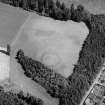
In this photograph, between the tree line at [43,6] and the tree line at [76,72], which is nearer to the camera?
the tree line at [76,72]

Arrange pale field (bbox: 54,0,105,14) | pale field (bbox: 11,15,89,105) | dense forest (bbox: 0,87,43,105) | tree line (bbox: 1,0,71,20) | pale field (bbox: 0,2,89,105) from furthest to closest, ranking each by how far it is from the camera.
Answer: pale field (bbox: 54,0,105,14)
tree line (bbox: 1,0,71,20)
pale field (bbox: 11,15,89,105)
pale field (bbox: 0,2,89,105)
dense forest (bbox: 0,87,43,105)

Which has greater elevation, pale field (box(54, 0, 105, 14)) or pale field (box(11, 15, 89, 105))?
pale field (box(54, 0, 105, 14))

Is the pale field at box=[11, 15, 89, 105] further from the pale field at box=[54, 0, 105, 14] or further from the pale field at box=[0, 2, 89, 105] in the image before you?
the pale field at box=[54, 0, 105, 14]

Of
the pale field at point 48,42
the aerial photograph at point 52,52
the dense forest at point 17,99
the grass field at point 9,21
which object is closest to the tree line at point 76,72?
the aerial photograph at point 52,52

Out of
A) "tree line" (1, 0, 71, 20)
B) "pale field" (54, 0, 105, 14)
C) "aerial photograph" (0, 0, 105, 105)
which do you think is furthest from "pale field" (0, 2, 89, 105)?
"pale field" (54, 0, 105, 14)

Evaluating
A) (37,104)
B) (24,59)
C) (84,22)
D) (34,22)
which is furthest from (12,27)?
(37,104)

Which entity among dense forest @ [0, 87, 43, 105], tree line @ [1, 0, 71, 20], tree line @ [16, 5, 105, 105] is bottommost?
dense forest @ [0, 87, 43, 105]

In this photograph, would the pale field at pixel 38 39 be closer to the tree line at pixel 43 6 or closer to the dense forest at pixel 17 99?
the tree line at pixel 43 6
